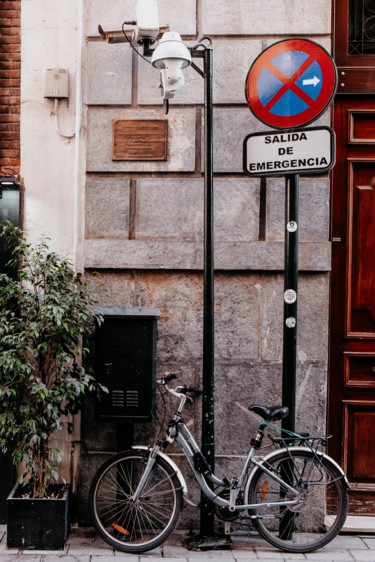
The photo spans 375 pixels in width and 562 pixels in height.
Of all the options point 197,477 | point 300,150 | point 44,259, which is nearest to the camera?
point 300,150

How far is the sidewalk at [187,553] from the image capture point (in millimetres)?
4004

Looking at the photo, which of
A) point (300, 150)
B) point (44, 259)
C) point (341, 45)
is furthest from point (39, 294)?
point (341, 45)

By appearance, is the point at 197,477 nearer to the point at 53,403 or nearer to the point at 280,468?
the point at 280,468

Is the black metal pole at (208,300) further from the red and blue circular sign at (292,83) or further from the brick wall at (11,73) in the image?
the brick wall at (11,73)

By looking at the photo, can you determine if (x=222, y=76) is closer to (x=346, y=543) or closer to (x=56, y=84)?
(x=56, y=84)

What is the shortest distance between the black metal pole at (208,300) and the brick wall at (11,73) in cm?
170

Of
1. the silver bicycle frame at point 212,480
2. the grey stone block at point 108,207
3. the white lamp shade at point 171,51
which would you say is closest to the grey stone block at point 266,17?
the white lamp shade at point 171,51

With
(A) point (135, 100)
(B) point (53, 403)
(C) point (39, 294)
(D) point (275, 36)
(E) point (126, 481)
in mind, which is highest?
(D) point (275, 36)

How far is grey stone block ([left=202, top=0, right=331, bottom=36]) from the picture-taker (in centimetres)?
465

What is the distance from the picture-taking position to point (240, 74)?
468cm

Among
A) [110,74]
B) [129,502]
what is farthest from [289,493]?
[110,74]

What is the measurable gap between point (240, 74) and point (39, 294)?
2355 mm

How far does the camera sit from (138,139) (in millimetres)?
4711

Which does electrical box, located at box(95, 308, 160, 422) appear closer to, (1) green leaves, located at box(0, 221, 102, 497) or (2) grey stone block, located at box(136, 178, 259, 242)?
(1) green leaves, located at box(0, 221, 102, 497)
